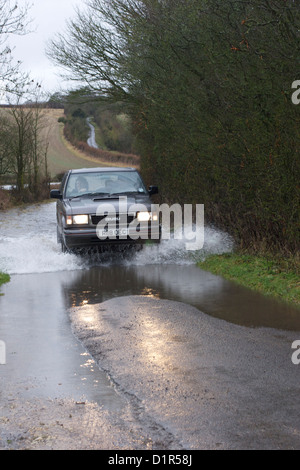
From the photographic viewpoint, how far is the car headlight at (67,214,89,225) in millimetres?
14727

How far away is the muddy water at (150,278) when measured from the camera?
9828 millimetres

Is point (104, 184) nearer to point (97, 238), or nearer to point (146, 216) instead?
point (146, 216)

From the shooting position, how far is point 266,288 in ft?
37.7

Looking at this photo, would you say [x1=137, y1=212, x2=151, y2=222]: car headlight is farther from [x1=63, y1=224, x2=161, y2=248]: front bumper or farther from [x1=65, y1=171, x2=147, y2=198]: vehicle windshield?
[x1=65, y1=171, x2=147, y2=198]: vehicle windshield

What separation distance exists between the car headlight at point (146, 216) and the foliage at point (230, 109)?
1.47 metres

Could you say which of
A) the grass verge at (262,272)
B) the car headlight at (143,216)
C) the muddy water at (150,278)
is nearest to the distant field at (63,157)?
the muddy water at (150,278)

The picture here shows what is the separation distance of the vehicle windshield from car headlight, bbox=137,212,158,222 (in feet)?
3.86

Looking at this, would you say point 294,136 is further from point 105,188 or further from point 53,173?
point 53,173

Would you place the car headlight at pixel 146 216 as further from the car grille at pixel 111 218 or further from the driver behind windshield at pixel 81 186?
the driver behind windshield at pixel 81 186


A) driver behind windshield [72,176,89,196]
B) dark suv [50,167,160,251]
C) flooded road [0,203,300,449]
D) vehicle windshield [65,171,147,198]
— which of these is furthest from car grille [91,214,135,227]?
driver behind windshield [72,176,89,196]

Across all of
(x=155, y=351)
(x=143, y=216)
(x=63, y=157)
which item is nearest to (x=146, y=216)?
(x=143, y=216)

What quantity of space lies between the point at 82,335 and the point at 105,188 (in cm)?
775

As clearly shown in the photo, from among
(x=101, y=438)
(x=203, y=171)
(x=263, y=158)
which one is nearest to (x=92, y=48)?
(x=203, y=171)

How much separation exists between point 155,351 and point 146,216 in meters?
7.39
